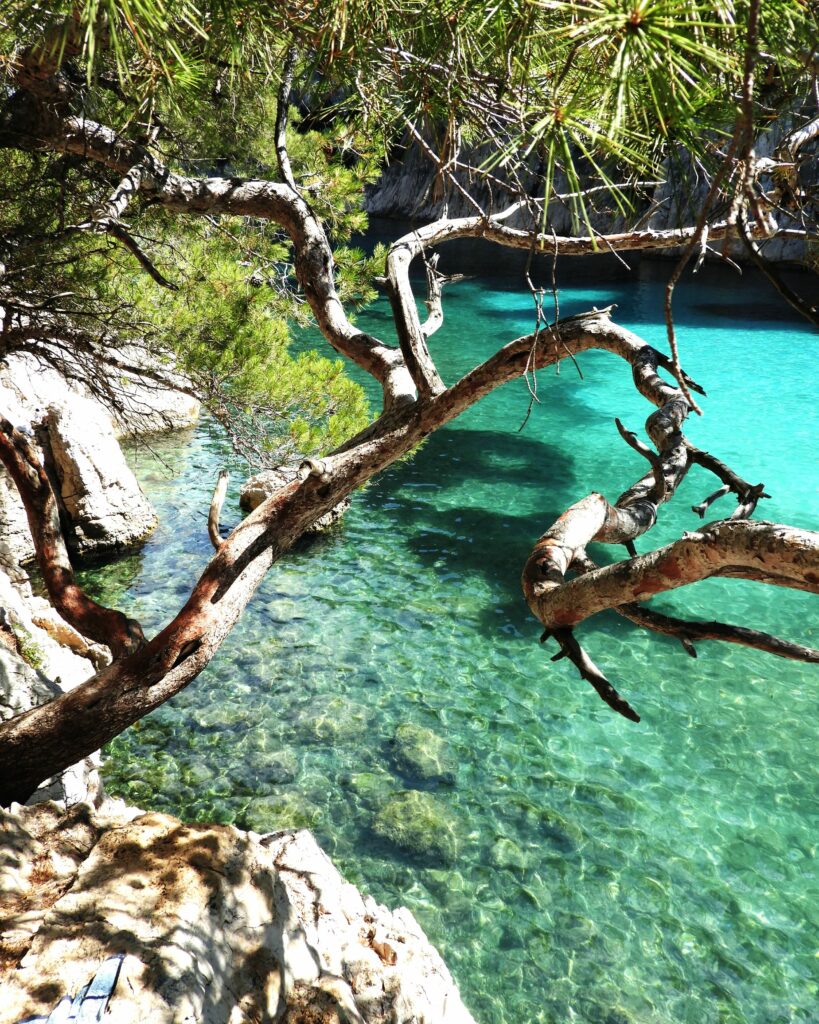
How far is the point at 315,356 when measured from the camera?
635 centimetres

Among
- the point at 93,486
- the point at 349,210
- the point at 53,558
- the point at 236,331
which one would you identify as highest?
the point at 349,210

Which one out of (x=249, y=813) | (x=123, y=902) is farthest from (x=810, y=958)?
(x=123, y=902)

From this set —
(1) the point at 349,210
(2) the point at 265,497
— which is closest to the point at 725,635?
(1) the point at 349,210

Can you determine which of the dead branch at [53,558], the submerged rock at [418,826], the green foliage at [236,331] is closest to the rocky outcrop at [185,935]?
the dead branch at [53,558]

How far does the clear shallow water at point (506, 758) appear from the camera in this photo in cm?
443

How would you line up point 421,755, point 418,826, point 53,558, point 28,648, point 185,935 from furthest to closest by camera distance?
point 421,755, point 418,826, point 28,648, point 53,558, point 185,935

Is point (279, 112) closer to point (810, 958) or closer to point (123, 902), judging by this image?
point (123, 902)

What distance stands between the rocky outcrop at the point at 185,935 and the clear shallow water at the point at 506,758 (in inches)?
38.8

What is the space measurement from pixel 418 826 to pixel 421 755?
2.38ft

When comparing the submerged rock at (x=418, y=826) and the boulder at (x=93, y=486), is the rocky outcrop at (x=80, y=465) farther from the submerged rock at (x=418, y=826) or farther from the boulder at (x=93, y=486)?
the submerged rock at (x=418, y=826)

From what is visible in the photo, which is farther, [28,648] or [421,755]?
[421,755]

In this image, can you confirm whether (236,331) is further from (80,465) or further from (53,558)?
(80,465)

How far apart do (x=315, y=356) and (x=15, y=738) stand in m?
3.82

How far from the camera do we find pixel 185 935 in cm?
265
